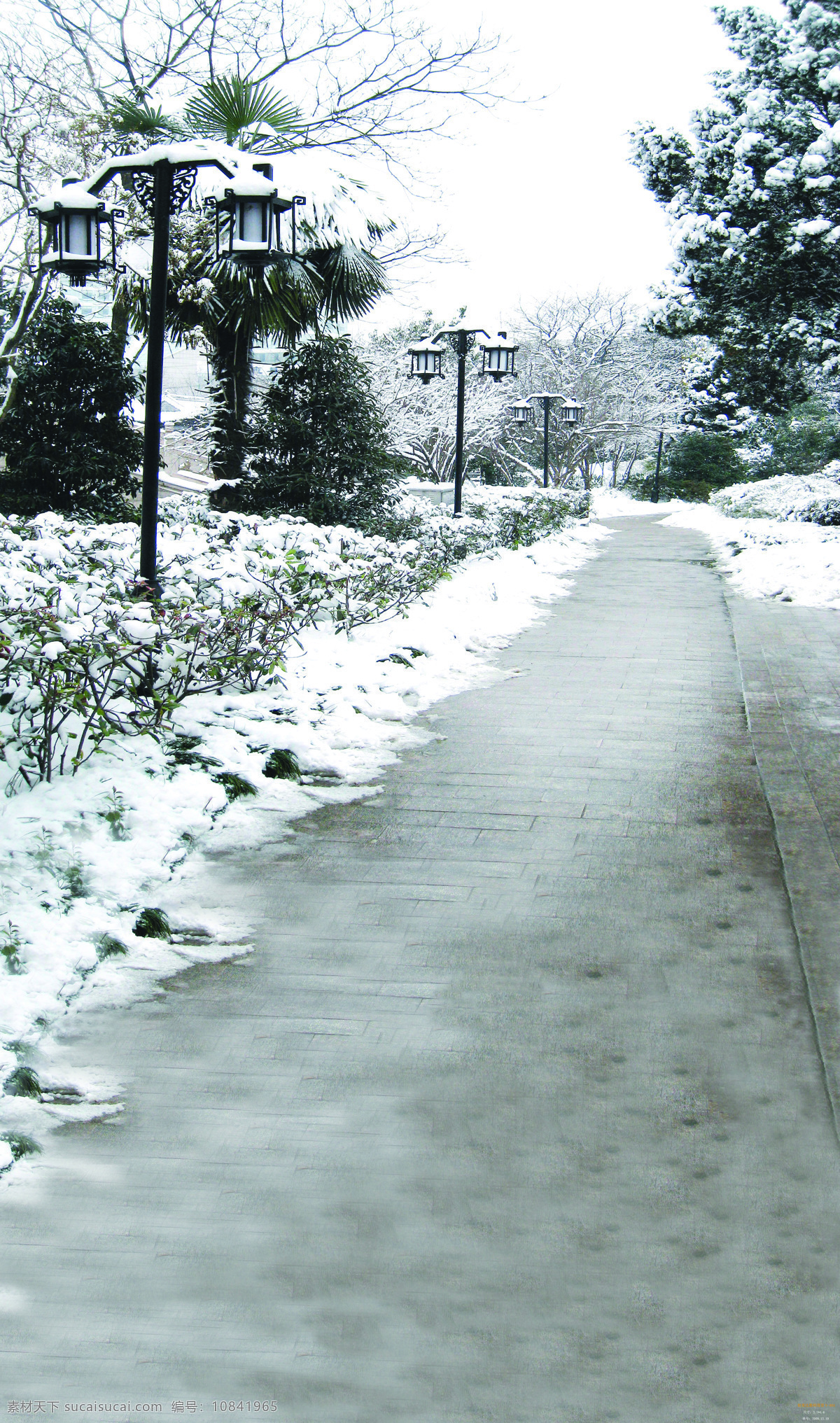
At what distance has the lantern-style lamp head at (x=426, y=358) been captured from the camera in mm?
15391

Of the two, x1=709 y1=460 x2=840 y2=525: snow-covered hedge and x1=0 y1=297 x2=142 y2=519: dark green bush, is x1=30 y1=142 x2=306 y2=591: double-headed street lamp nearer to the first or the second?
x1=0 y1=297 x2=142 y2=519: dark green bush

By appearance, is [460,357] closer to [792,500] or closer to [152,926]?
[152,926]

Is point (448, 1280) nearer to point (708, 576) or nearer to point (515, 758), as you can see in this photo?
point (515, 758)

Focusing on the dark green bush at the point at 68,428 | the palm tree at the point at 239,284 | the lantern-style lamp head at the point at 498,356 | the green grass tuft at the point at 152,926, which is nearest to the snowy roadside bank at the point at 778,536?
the lantern-style lamp head at the point at 498,356

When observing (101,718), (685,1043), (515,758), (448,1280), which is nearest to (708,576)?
(515,758)

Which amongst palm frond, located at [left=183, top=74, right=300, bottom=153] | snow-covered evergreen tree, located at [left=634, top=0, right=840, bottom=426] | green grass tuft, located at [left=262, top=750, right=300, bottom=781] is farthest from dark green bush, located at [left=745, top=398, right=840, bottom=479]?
green grass tuft, located at [left=262, top=750, right=300, bottom=781]

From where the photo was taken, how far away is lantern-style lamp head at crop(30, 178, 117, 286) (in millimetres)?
6965

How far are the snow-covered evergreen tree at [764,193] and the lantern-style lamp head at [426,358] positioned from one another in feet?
14.5

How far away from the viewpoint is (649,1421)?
1964 mm

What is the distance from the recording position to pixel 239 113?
42.7 feet

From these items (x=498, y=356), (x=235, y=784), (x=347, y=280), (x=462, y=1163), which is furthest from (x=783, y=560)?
(x=462, y=1163)

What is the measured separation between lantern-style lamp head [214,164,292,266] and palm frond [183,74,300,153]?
302 inches

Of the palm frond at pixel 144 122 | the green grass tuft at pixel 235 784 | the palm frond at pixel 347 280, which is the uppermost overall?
the palm frond at pixel 144 122

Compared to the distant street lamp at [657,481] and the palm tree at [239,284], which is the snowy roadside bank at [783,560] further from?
the distant street lamp at [657,481]
